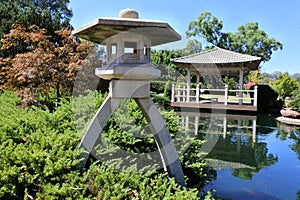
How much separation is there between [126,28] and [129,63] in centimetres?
35

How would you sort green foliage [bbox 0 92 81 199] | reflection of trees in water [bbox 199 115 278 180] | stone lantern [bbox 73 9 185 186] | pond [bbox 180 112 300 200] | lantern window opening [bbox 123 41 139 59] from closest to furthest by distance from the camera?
green foliage [bbox 0 92 81 199] < stone lantern [bbox 73 9 185 186] < lantern window opening [bbox 123 41 139 59] < pond [bbox 180 112 300 200] < reflection of trees in water [bbox 199 115 278 180]

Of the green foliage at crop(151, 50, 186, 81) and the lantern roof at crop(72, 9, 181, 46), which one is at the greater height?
the green foliage at crop(151, 50, 186, 81)

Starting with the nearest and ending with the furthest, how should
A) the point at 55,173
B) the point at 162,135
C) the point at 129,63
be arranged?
the point at 55,173 → the point at 129,63 → the point at 162,135

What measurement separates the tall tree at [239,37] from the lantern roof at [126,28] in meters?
23.8

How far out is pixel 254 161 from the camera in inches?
207

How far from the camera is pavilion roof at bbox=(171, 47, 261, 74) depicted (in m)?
12.5

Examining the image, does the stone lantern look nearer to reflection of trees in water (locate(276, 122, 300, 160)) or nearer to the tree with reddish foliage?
the tree with reddish foliage

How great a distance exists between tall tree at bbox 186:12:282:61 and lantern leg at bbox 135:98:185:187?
2372cm

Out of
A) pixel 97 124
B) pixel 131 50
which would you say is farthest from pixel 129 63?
pixel 97 124

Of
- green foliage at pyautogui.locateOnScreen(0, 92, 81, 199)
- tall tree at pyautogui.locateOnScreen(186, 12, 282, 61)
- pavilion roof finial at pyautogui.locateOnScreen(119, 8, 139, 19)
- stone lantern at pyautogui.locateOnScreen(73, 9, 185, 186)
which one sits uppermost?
tall tree at pyautogui.locateOnScreen(186, 12, 282, 61)

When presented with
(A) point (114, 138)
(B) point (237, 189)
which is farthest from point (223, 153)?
(A) point (114, 138)

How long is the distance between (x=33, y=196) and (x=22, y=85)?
528 cm

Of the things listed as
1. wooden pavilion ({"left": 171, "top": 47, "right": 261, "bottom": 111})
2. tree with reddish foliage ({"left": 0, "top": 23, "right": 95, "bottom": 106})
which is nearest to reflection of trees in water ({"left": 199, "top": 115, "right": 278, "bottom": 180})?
wooden pavilion ({"left": 171, "top": 47, "right": 261, "bottom": 111})

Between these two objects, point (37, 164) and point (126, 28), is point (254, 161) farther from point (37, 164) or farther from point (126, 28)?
point (37, 164)
